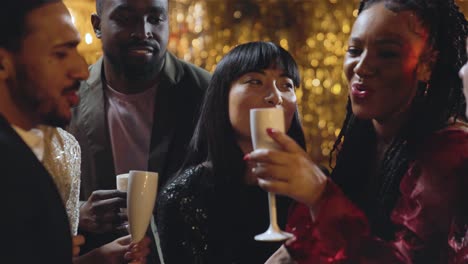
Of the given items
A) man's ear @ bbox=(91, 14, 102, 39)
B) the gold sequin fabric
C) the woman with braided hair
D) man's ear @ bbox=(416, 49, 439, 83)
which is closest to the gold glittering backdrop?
man's ear @ bbox=(91, 14, 102, 39)

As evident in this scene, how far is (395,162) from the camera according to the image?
7.40 ft

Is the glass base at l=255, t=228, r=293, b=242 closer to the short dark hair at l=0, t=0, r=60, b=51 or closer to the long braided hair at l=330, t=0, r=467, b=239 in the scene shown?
the long braided hair at l=330, t=0, r=467, b=239

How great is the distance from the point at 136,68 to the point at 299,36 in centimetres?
177

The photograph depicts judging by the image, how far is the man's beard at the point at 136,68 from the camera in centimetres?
343

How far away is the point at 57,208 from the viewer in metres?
1.76

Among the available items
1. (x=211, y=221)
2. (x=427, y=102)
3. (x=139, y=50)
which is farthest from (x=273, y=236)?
(x=139, y=50)

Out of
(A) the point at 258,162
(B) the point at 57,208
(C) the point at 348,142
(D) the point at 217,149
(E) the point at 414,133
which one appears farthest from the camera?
(D) the point at 217,149

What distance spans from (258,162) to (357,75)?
47cm

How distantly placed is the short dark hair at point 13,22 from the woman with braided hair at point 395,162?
2.08 ft

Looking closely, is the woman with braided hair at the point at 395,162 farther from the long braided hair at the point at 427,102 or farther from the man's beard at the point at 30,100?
the man's beard at the point at 30,100

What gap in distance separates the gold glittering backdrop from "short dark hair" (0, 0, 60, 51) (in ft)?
9.96

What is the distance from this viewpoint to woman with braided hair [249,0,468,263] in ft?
6.44

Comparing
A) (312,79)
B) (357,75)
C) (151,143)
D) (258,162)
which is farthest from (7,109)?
(312,79)

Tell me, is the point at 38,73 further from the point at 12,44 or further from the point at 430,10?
the point at 430,10
